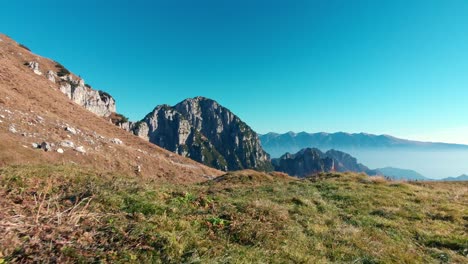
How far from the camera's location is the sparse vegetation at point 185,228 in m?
5.00

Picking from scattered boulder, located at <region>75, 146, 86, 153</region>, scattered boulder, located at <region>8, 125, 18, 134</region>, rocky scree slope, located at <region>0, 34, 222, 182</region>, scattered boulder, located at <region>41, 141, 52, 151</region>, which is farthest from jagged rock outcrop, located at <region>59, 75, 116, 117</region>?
scattered boulder, located at <region>41, 141, 52, 151</region>

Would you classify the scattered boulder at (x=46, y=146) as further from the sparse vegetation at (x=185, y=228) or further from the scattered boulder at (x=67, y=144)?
the sparse vegetation at (x=185, y=228)

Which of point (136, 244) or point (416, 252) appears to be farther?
point (416, 252)

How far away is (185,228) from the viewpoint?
6730mm

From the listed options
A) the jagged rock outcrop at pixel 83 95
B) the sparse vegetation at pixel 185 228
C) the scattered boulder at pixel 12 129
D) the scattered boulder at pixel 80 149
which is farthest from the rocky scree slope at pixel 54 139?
the jagged rock outcrop at pixel 83 95

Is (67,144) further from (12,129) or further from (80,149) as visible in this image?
(12,129)

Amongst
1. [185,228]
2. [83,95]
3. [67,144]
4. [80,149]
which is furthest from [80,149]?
[83,95]

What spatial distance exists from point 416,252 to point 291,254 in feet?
15.8

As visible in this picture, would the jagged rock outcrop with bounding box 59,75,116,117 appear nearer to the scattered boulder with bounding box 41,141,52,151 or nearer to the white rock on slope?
the white rock on slope

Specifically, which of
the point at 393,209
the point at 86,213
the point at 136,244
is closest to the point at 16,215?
the point at 86,213

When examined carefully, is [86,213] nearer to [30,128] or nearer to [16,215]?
[16,215]

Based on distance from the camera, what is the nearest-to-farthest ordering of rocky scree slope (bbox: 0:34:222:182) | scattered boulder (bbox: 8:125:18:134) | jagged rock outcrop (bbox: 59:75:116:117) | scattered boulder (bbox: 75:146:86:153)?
rocky scree slope (bbox: 0:34:222:182) → scattered boulder (bbox: 8:125:18:134) → scattered boulder (bbox: 75:146:86:153) → jagged rock outcrop (bbox: 59:75:116:117)

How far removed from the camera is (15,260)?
4.30 m

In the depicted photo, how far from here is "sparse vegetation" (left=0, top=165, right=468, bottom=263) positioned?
5.00m
